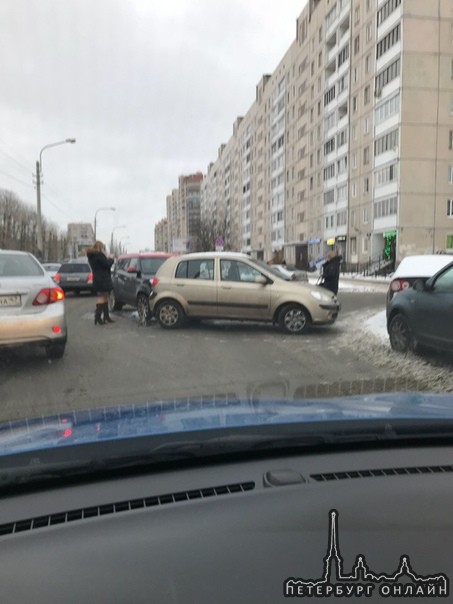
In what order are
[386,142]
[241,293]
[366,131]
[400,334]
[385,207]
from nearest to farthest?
1. [400,334]
2. [241,293]
3. [386,142]
4. [385,207]
5. [366,131]

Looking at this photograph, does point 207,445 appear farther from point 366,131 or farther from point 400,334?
point 366,131

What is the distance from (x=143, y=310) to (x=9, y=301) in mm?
5868

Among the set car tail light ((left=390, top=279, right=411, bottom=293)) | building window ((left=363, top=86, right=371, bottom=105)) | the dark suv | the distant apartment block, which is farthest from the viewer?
the distant apartment block

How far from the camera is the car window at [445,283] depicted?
306 inches

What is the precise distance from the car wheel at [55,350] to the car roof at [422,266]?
19.8 feet

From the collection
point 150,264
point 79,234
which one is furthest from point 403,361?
point 79,234

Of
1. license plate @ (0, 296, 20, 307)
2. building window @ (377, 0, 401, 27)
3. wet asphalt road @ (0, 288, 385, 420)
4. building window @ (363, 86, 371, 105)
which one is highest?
building window @ (377, 0, 401, 27)

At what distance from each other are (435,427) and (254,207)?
108 meters

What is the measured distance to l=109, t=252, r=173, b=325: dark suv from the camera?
13.3 meters

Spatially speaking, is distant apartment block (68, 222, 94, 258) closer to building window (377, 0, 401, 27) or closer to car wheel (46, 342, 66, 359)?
building window (377, 0, 401, 27)

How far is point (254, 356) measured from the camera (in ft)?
28.9

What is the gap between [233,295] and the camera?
37.8 feet

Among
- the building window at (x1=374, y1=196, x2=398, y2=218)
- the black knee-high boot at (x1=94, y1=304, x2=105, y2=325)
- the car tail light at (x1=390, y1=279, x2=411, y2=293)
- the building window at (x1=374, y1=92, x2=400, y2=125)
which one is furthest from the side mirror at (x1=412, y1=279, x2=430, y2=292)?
the building window at (x1=374, y1=92, x2=400, y2=125)

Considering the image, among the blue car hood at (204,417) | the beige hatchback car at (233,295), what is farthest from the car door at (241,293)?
the blue car hood at (204,417)
